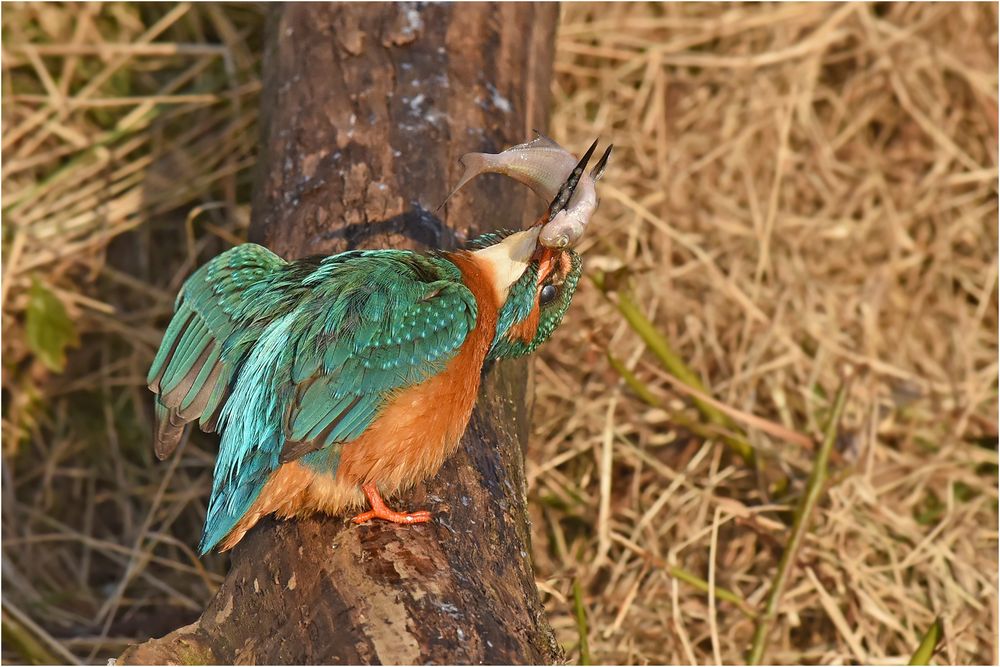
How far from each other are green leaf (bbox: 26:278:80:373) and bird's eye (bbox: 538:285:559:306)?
1908 millimetres

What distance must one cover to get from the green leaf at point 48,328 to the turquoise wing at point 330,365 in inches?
61.5

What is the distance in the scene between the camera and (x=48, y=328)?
378 cm

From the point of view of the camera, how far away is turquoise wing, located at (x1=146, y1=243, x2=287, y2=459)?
8.28 feet

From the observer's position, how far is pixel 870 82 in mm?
4848

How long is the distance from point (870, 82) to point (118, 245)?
10.8 ft

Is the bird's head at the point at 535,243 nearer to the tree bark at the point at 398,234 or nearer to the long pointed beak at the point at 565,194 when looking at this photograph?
the long pointed beak at the point at 565,194

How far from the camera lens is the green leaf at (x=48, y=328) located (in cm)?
374

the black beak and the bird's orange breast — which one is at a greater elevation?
the black beak

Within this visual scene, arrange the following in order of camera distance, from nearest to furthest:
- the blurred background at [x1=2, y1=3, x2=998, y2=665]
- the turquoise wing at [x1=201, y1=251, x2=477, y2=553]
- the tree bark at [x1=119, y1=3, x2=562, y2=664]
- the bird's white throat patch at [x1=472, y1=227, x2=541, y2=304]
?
the tree bark at [x1=119, y1=3, x2=562, y2=664]
the turquoise wing at [x1=201, y1=251, x2=477, y2=553]
the bird's white throat patch at [x1=472, y1=227, x2=541, y2=304]
the blurred background at [x1=2, y1=3, x2=998, y2=665]

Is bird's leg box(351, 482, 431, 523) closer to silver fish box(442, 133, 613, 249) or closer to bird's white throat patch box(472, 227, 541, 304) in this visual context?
bird's white throat patch box(472, 227, 541, 304)

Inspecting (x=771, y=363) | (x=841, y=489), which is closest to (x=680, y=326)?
(x=771, y=363)

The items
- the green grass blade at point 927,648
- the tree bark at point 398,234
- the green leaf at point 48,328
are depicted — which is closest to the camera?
the tree bark at point 398,234

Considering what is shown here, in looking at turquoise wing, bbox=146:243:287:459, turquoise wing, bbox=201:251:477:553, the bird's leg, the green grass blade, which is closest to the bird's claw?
the bird's leg

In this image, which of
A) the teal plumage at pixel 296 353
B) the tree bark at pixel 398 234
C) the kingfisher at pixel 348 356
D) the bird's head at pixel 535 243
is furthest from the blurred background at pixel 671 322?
the teal plumage at pixel 296 353
